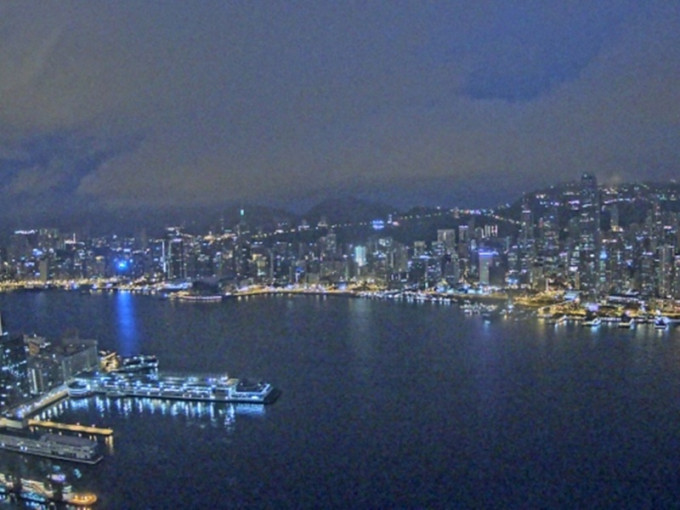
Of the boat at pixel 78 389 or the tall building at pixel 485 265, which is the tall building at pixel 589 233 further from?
the boat at pixel 78 389

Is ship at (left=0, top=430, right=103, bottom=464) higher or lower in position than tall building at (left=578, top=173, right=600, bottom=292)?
lower

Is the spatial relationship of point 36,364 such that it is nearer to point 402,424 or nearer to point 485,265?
point 402,424

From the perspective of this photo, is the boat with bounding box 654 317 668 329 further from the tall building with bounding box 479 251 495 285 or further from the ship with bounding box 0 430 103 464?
the ship with bounding box 0 430 103 464

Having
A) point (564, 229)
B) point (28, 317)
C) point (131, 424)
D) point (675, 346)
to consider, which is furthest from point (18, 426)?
point (564, 229)

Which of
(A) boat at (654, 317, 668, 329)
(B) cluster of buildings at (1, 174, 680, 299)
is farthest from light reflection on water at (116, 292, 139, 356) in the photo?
(A) boat at (654, 317, 668, 329)

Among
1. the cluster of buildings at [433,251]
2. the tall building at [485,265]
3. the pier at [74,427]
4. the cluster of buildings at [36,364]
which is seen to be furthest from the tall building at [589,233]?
the pier at [74,427]

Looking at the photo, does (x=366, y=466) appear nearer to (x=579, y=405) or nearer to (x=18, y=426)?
(x=579, y=405)
